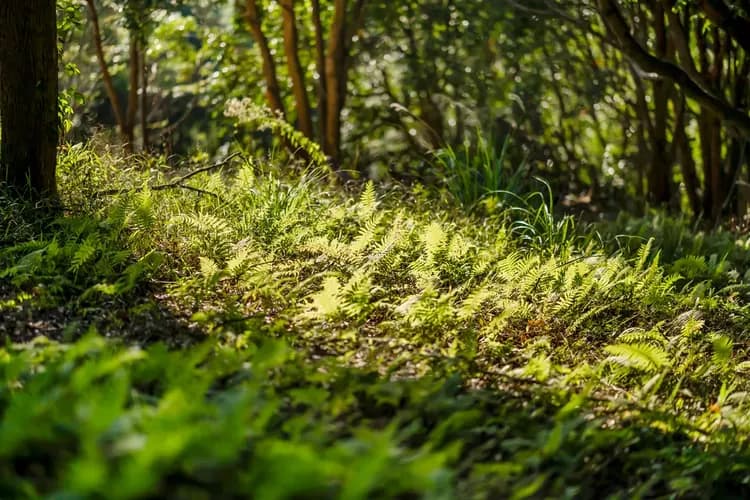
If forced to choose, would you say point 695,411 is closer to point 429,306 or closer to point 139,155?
point 429,306

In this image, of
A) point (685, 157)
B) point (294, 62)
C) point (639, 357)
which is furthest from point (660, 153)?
point (639, 357)

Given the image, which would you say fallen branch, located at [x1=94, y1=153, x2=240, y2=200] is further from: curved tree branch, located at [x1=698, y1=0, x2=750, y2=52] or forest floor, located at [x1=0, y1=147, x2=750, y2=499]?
curved tree branch, located at [x1=698, y1=0, x2=750, y2=52]

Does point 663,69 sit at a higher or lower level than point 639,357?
higher

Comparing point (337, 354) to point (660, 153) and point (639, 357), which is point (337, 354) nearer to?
point (639, 357)

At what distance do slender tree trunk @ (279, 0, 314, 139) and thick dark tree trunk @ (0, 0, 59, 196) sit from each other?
4631 millimetres

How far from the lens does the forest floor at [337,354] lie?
7.64 ft

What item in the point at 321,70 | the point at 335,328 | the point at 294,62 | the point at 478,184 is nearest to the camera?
the point at 335,328

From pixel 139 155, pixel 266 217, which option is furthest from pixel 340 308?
pixel 139 155

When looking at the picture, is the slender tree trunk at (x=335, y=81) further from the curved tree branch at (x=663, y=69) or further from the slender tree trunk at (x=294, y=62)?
the curved tree branch at (x=663, y=69)

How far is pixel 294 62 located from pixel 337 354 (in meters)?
6.24

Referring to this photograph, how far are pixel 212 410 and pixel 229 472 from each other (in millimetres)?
223

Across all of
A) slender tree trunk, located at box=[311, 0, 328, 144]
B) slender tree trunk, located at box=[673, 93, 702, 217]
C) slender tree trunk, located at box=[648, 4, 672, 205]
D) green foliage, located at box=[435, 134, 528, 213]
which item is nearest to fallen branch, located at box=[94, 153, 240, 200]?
green foliage, located at box=[435, 134, 528, 213]

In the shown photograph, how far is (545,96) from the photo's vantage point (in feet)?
40.9

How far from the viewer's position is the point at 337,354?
3.85m
